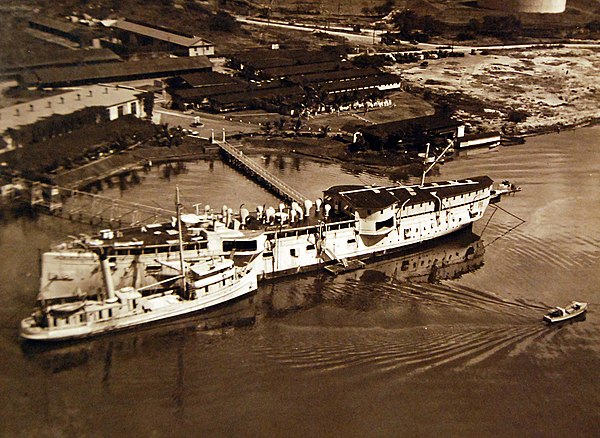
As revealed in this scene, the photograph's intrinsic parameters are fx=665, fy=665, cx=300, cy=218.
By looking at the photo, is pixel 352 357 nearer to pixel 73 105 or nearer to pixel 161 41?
pixel 73 105

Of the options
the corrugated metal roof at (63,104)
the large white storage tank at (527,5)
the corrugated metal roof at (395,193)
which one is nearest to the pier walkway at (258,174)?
the corrugated metal roof at (395,193)

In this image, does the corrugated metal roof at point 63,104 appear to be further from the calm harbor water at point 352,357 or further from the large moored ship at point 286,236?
the large moored ship at point 286,236

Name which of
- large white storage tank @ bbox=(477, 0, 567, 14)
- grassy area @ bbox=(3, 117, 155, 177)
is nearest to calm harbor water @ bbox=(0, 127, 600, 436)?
grassy area @ bbox=(3, 117, 155, 177)

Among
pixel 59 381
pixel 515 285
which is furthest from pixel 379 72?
pixel 59 381

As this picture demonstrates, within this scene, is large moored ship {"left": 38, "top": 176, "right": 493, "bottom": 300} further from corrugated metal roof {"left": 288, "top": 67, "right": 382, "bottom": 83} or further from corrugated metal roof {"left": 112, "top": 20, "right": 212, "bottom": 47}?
corrugated metal roof {"left": 112, "top": 20, "right": 212, "bottom": 47}

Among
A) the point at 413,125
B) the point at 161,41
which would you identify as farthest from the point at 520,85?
the point at 161,41

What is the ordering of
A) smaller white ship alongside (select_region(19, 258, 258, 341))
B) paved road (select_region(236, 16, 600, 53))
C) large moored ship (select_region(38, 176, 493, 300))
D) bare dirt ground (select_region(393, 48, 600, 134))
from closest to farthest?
smaller white ship alongside (select_region(19, 258, 258, 341)) → large moored ship (select_region(38, 176, 493, 300)) → bare dirt ground (select_region(393, 48, 600, 134)) → paved road (select_region(236, 16, 600, 53))

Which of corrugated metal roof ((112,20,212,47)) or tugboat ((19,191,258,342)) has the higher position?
corrugated metal roof ((112,20,212,47))
